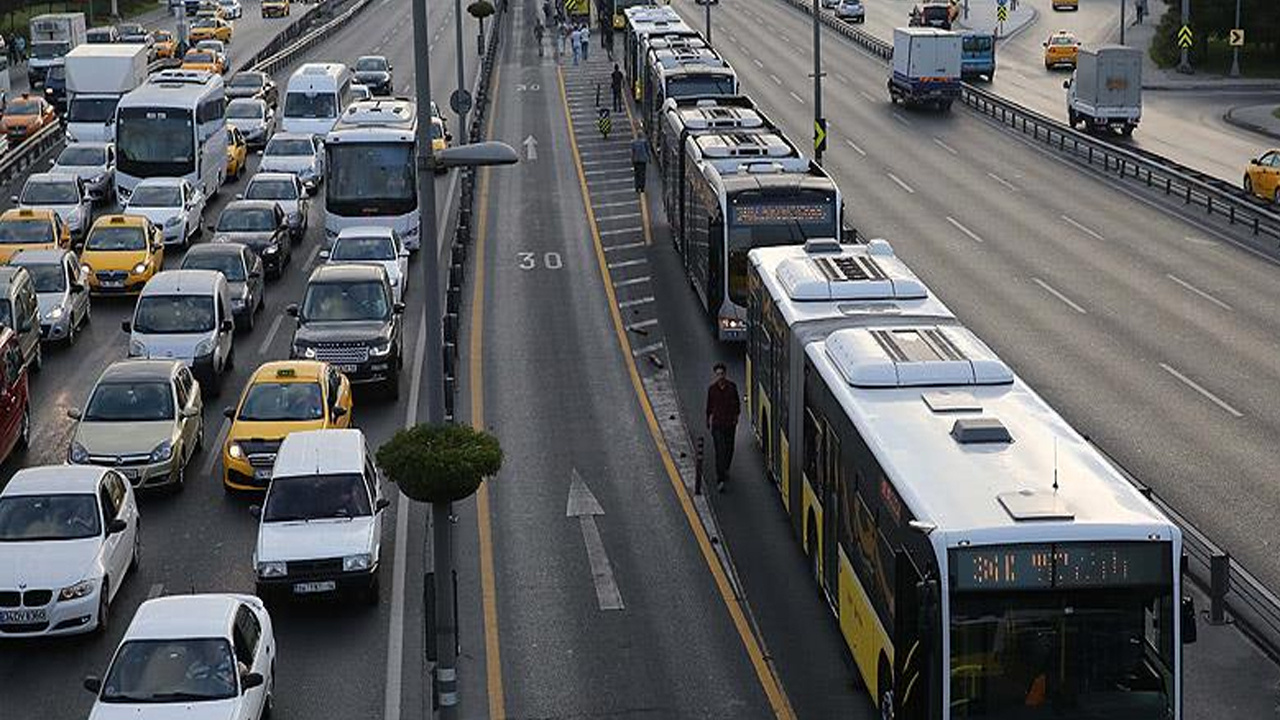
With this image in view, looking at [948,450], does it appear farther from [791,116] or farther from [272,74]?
[272,74]

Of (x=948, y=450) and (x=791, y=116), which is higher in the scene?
(x=948, y=450)

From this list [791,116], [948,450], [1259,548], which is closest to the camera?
[948,450]

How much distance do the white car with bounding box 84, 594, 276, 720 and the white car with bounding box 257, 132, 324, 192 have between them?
36228 mm

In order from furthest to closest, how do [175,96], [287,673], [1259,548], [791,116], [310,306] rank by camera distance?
[791,116]
[175,96]
[310,306]
[1259,548]
[287,673]

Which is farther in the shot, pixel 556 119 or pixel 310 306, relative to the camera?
pixel 556 119

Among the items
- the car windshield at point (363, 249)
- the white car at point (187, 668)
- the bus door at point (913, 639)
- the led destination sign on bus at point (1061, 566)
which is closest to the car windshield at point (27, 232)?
the car windshield at point (363, 249)

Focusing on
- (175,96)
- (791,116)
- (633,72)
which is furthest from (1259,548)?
(633,72)

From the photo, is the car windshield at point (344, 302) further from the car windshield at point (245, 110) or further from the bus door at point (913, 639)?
the car windshield at point (245, 110)

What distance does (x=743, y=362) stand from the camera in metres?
36.5

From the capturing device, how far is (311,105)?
6297 centimetres

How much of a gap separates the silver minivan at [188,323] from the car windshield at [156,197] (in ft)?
42.0

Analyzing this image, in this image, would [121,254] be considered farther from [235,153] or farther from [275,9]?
[275,9]

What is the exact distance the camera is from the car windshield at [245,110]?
Answer: 2581 inches

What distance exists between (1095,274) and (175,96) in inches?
951
